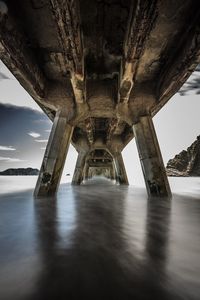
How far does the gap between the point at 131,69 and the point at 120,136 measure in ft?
30.3

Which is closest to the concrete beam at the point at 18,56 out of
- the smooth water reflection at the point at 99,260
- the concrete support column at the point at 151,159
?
the smooth water reflection at the point at 99,260

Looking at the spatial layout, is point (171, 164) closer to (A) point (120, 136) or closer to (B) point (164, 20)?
(A) point (120, 136)

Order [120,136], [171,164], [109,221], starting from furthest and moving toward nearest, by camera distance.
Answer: [171,164] → [120,136] → [109,221]

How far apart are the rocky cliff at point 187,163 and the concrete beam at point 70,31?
2628 inches

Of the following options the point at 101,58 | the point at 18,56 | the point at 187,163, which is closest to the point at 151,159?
the point at 101,58

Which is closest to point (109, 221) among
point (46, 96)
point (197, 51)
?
point (197, 51)

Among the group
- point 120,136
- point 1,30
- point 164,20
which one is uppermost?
point 120,136

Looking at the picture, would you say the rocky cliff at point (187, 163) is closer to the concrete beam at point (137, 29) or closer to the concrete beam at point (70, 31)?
the concrete beam at point (137, 29)

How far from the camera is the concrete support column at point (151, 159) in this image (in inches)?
251

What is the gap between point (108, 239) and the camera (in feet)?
7.93

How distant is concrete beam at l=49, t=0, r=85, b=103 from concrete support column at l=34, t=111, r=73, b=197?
207cm

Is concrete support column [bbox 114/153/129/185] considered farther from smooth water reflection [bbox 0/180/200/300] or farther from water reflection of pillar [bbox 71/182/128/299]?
water reflection of pillar [bbox 71/182/128/299]

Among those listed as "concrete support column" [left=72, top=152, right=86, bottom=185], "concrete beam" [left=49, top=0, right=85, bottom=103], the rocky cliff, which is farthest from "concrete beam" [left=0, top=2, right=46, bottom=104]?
the rocky cliff

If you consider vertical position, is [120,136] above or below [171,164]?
below
